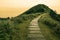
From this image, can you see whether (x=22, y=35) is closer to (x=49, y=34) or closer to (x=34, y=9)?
(x=49, y=34)

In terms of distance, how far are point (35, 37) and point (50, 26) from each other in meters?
4.34

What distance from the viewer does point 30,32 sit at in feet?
51.3

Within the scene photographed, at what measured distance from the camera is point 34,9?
42500mm

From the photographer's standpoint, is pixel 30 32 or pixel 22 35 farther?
pixel 30 32

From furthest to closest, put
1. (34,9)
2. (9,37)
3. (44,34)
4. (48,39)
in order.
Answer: (34,9) < (44,34) < (48,39) < (9,37)

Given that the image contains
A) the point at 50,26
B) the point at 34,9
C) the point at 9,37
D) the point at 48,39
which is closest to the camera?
the point at 9,37

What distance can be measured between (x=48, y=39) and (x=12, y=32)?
249cm

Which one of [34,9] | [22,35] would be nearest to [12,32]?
[22,35]

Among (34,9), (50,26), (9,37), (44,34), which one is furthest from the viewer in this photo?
(34,9)

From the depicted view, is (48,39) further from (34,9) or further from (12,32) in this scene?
(34,9)

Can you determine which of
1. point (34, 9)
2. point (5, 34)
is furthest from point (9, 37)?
point (34, 9)

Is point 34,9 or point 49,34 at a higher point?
point 34,9

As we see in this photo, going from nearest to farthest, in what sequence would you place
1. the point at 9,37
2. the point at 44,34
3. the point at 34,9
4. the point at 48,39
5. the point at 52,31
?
the point at 9,37 → the point at 48,39 → the point at 44,34 → the point at 52,31 → the point at 34,9

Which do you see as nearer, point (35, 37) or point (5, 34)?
point (5, 34)
